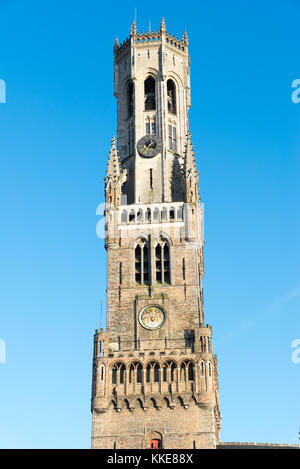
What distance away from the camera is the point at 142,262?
274 ft

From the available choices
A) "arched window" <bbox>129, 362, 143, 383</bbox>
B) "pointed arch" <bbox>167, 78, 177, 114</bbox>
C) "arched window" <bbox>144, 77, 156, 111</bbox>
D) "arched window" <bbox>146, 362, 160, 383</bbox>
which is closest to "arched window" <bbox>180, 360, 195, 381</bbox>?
"arched window" <bbox>146, 362, 160, 383</bbox>

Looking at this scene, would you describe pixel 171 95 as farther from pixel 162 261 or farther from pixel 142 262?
pixel 142 262

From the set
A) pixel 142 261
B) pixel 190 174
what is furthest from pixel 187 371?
pixel 190 174

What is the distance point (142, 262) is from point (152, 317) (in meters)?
6.28

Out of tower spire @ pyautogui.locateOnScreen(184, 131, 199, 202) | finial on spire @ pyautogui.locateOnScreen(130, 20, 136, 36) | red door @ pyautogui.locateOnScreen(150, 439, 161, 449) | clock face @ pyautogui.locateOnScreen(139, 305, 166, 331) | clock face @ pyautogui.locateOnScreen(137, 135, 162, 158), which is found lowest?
red door @ pyautogui.locateOnScreen(150, 439, 161, 449)

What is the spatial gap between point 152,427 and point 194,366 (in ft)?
22.1

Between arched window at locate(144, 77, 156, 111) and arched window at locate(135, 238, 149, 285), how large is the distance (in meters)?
17.8

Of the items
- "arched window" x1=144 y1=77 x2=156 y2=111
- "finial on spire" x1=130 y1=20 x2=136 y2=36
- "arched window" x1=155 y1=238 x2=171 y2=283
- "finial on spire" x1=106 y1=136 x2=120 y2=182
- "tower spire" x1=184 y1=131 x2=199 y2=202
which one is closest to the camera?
"arched window" x1=155 y1=238 x2=171 y2=283

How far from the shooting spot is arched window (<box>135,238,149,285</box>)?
8288 centimetres

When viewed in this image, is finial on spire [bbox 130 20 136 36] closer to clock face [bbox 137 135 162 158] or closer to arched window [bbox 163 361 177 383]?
clock face [bbox 137 135 162 158]

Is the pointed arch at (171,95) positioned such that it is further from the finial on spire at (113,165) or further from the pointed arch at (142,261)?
the pointed arch at (142,261)
